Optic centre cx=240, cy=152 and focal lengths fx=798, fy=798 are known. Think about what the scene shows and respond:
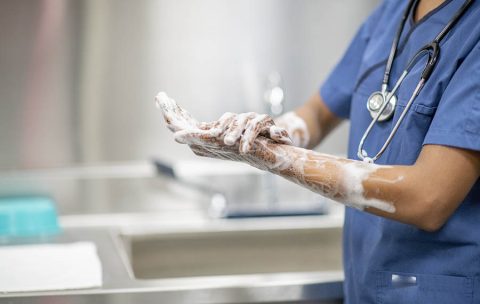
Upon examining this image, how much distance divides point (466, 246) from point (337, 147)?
879 mm

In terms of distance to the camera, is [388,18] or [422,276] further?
[388,18]

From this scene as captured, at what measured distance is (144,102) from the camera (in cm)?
202

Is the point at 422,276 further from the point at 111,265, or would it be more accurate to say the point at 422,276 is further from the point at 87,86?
the point at 87,86

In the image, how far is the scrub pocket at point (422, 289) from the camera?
127 centimetres

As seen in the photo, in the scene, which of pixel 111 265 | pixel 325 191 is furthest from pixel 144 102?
pixel 325 191

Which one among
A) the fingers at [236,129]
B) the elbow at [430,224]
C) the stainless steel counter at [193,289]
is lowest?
the stainless steel counter at [193,289]

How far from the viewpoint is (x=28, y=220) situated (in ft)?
5.93

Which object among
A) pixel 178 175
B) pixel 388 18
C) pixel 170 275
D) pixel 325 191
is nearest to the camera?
pixel 325 191

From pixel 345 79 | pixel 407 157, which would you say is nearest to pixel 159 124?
pixel 345 79

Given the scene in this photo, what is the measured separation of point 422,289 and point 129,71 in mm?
1004

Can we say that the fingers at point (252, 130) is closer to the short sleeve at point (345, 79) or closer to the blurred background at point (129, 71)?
the short sleeve at point (345, 79)

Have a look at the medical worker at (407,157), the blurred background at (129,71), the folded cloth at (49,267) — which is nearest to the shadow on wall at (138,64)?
the blurred background at (129,71)

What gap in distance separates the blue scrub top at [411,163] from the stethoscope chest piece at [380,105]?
15 mm

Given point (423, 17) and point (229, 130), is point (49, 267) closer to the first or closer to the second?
point (229, 130)
